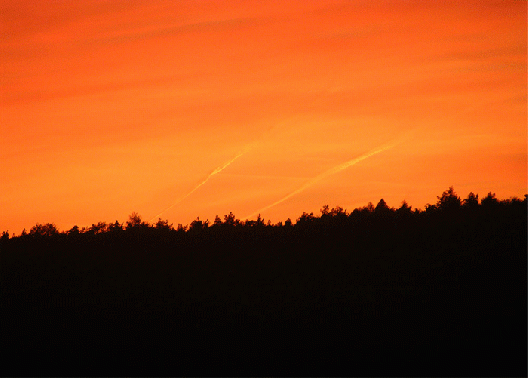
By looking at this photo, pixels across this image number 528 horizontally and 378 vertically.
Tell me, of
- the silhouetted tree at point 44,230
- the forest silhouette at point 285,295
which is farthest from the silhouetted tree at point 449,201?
the silhouetted tree at point 44,230

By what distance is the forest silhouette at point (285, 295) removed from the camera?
4378 cm

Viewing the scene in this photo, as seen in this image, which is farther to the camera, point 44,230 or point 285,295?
point 44,230

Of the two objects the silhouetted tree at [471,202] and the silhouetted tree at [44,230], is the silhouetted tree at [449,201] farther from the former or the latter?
the silhouetted tree at [44,230]

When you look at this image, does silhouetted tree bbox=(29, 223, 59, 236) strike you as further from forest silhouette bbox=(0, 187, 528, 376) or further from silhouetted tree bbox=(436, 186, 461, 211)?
silhouetted tree bbox=(436, 186, 461, 211)

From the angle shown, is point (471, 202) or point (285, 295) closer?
point (285, 295)

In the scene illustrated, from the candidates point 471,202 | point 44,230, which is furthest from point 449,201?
point 44,230

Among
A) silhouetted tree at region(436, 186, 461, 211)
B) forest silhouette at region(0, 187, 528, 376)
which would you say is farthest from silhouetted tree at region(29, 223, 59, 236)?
silhouetted tree at region(436, 186, 461, 211)

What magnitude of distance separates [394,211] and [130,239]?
90.2 feet

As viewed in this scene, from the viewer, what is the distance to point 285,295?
56875 millimetres

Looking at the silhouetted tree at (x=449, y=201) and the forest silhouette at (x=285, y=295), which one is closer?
the forest silhouette at (x=285, y=295)

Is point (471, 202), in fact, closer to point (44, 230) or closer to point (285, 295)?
point (285, 295)

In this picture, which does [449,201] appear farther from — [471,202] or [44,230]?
[44,230]

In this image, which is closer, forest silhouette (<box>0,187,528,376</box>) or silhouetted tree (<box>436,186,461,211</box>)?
forest silhouette (<box>0,187,528,376</box>)

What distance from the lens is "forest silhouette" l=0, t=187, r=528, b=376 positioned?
43781 millimetres
